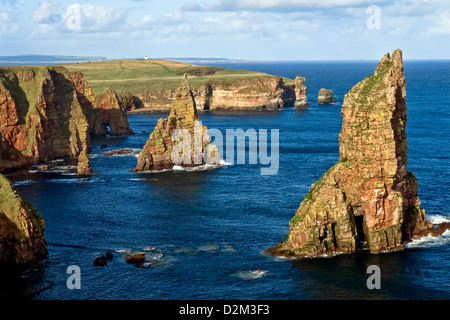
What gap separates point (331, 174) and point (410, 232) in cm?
1743

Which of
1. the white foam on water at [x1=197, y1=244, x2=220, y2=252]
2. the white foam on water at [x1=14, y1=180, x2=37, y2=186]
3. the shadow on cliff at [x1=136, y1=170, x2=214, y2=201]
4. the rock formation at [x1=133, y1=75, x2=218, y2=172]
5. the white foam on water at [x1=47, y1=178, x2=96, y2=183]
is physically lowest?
the white foam on water at [x1=197, y1=244, x2=220, y2=252]

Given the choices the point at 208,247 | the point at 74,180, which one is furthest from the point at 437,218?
the point at 74,180

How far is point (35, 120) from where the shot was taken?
597 feet

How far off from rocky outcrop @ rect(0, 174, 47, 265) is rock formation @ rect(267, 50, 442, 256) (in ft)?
123

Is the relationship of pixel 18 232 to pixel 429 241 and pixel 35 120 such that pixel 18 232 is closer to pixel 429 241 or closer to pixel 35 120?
pixel 429 241

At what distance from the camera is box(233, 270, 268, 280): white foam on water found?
294 ft

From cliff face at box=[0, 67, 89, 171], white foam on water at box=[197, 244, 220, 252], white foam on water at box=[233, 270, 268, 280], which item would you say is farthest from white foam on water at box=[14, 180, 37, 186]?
white foam on water at box=[233, 270, 268, 280]

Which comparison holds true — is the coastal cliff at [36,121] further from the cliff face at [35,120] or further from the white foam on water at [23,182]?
the white foam on water at [23,182]

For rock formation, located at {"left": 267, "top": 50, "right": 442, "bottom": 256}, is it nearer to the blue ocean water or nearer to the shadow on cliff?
the blue ocean water

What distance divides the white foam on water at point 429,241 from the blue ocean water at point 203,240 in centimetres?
16

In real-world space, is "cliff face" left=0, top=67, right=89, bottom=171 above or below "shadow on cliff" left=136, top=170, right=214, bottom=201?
above

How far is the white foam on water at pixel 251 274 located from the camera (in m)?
89.6

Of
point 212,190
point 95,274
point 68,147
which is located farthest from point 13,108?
point 95,274

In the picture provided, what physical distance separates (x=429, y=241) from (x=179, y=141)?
279ft
